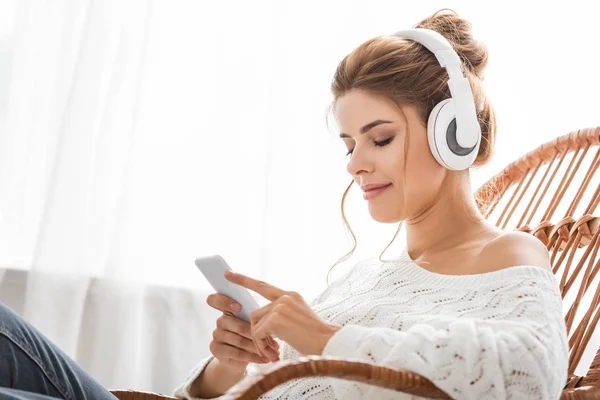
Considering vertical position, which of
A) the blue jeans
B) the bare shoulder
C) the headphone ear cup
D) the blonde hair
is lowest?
the blue jeans

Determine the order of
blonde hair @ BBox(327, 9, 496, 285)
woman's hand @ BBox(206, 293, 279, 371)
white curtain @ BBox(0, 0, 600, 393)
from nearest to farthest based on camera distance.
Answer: woman's hand @ BBox(206, 293, 279, 371)
blonde hair @ BBox(327, 9, 496, 285)
white curtain @ BBox(0, 0, 600, 393)

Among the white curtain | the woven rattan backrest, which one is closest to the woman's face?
the woven rattan backrest

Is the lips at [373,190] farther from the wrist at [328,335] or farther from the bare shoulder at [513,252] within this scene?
the wrist at [328,335]

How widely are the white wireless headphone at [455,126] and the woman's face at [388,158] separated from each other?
37mm

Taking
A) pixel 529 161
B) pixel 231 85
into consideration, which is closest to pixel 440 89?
pixel 529 161

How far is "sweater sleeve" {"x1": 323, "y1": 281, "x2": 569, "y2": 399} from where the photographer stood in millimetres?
837

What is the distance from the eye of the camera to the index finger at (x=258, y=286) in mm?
995

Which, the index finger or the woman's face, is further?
the woman's face

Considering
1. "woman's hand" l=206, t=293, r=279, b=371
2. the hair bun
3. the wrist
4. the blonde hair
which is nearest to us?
the wrist

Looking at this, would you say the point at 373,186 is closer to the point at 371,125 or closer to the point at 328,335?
the point at 371,125

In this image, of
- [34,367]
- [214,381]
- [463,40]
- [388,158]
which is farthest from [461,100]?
[34,367]

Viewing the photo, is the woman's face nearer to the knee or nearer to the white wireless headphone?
the white wireless headphone

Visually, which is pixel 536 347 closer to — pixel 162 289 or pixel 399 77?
pixel 399 77

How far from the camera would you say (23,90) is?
170 centimetres
